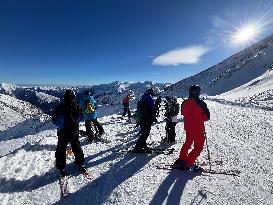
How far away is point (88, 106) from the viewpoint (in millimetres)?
13867

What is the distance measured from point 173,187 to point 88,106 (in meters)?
7.03

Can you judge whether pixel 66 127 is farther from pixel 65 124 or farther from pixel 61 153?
pixel 61 153

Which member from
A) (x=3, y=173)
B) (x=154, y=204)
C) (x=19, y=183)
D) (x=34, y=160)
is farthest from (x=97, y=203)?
(x=34, y=160)

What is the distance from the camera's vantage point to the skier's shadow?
7098 millimetres

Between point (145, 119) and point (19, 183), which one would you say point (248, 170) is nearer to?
point (145, 119)

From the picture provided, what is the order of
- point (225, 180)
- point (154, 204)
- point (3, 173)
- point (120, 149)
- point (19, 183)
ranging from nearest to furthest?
point (154, 204) → point (225, 180) → point (19, 183) → point (3, 173) → point (120, 149)

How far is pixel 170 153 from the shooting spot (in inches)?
437

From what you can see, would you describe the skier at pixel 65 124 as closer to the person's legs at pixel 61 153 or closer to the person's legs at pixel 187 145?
the person's legs at pixel 61 153

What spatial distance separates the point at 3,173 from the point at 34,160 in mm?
1523

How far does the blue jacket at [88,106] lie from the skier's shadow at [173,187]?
595 cm

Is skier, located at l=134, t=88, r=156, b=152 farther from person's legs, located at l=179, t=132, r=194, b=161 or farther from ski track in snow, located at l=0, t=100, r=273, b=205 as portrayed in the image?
person's legs, located at l=179, t=132, r=194, b=161

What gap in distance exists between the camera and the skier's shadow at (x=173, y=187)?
7098 mm

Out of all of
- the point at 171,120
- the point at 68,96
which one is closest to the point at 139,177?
the point at 68,96

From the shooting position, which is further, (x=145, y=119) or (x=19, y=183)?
(x=145, y=119)
